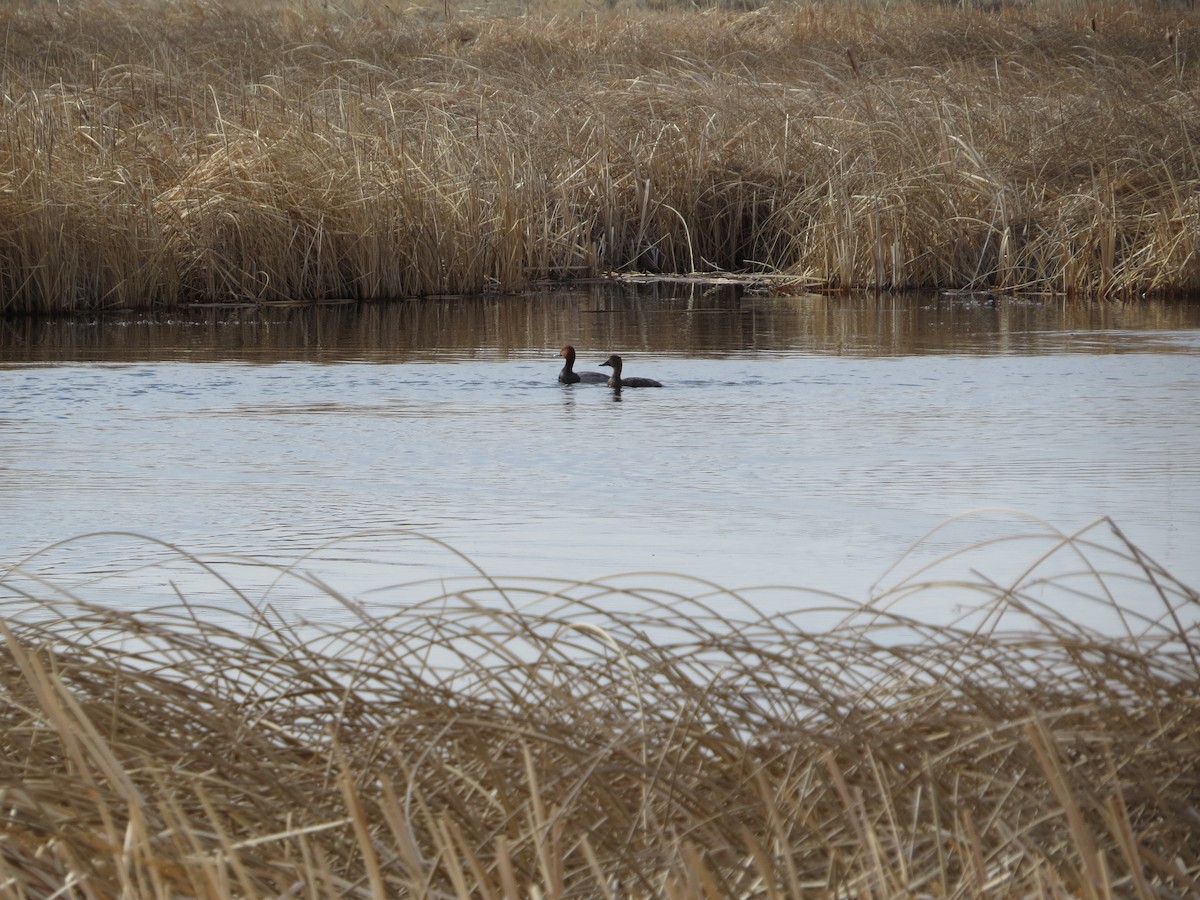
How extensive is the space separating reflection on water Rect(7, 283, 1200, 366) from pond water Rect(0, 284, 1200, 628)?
5cm

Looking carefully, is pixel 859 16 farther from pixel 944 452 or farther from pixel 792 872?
pixel 792 872

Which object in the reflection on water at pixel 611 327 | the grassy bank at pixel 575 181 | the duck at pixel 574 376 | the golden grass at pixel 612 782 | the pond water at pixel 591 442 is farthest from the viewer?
the grassy bank at pixel 575 181

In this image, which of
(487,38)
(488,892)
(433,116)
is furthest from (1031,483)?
(487,38)

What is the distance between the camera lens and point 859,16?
23.5 metres

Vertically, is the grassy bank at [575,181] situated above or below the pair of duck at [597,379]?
above

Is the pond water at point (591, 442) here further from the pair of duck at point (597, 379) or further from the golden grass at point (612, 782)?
the golden grass at point (612, 782)

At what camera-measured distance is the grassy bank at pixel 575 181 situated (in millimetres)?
12117

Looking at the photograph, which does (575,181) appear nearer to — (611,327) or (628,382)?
(611,327)

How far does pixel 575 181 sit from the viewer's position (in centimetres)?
1437

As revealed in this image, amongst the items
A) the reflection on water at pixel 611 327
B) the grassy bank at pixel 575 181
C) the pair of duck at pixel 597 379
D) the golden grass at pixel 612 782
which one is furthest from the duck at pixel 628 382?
the golden grass at pixel 612 782

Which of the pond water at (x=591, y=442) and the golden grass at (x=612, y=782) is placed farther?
the pond water at (x=591, y=442)

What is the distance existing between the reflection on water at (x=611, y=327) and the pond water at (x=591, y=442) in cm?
5

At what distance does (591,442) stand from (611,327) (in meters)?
4.61

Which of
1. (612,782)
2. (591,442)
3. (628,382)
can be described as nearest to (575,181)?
(628,382)
